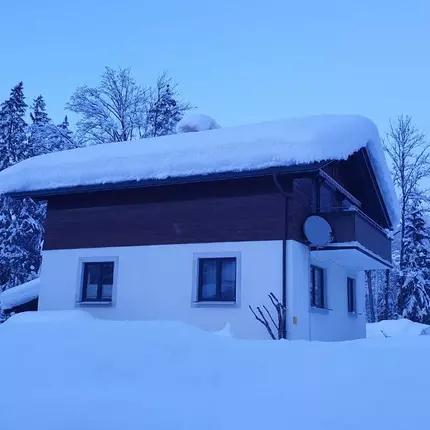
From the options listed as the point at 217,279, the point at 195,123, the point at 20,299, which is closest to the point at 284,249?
the point at 217,279

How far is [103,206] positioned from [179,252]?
112 inches

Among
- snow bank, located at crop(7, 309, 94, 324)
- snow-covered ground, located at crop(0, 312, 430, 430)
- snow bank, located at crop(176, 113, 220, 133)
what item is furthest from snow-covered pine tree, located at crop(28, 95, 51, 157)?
snow-covered ground, located at crop(0, 312, 430, 430)

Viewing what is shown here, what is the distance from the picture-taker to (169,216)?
44.3 ft

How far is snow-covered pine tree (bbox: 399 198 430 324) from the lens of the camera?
30.9 m

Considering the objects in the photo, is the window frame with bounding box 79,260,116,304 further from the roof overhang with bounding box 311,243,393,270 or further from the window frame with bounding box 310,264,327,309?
the roof overhang with bounding box 311,243,393,270

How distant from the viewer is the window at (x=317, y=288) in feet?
44.6

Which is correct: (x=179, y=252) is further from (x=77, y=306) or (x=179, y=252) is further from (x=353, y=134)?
(x=353, y=134)

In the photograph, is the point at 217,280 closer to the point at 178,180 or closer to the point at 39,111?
the point at 178,180

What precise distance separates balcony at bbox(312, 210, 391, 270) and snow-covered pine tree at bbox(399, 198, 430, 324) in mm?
17048

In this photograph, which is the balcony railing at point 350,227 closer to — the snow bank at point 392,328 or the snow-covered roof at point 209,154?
the snow-covered roof at point 209,154

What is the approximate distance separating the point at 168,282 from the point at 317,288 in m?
3.98

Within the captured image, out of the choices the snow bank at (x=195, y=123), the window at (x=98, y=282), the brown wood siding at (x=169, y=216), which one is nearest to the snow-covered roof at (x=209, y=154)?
the brown wood siding at (x=169, y=216)

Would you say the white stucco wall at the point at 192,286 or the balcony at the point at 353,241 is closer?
the white stucco wall at the point at 192,286

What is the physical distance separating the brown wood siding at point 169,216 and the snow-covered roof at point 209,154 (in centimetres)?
86
